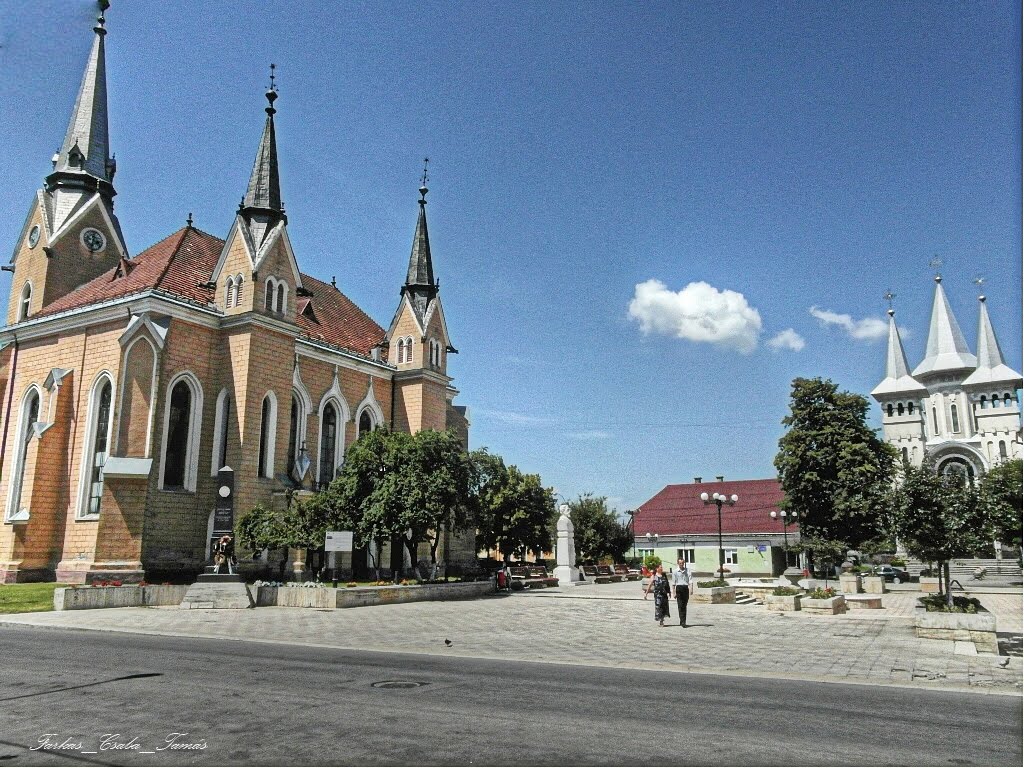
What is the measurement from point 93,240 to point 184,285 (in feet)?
27.9

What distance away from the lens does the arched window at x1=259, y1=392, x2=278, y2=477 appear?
33969 millimetres

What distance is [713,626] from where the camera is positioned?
19.3m

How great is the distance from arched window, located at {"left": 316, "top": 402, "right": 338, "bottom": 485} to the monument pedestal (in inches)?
539

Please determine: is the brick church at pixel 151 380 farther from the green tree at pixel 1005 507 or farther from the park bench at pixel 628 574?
the green tree at pixel 1005 507

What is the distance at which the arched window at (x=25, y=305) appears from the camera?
123 feet

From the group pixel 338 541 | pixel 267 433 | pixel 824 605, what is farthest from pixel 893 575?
pixel 267 433

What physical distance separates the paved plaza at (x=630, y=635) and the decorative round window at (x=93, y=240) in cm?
2272

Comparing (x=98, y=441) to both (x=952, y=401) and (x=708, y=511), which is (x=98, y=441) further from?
(x=952, y=401)

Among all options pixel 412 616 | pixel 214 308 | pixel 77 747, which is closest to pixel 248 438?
pixel 214 308

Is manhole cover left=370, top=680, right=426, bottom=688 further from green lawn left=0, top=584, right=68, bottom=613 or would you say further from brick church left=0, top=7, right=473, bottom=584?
brick church left=0, top=7, right=473, bottom=584

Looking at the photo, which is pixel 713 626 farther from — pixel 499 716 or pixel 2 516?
pixel 2 516

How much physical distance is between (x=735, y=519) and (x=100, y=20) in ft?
184

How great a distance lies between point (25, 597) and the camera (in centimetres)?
2494

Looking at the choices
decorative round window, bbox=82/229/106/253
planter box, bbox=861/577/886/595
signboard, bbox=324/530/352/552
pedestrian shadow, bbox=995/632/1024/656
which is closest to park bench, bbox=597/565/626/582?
planter box, bbox=861/577/886/595
